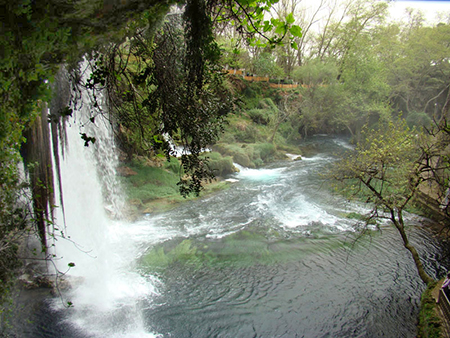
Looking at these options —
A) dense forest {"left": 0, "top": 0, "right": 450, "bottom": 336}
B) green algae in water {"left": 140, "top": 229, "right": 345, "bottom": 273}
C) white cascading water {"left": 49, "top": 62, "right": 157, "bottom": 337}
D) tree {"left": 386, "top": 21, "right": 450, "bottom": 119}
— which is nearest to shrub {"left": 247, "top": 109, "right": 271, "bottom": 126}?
dense forest {"left": 0, "top": 0, "right": 450, "bottom": 336}

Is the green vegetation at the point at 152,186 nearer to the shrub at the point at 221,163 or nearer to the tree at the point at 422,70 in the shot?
the shrub at the point at 221,163

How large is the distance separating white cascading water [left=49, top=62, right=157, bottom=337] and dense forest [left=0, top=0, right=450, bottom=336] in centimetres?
90

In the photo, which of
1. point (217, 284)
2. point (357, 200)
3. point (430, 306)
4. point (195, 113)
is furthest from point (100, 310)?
point (357, 200)

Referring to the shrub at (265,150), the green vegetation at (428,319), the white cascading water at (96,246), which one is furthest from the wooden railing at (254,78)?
the green vegetation at (428,319)

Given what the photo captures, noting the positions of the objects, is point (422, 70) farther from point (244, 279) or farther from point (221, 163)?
point (244, 279)

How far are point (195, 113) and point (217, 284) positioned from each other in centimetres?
481

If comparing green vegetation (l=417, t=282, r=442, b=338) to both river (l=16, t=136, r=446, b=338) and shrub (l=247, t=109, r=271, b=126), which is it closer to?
river (l=16, t=136, r=446, b=338)

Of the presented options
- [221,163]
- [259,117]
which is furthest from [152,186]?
[259,117]

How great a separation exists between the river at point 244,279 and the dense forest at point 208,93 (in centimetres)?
116

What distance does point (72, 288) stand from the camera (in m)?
Answer: 6.93

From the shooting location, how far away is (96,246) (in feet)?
28.0

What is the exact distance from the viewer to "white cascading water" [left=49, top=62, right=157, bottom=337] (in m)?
6.16

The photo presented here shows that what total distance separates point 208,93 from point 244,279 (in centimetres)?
508

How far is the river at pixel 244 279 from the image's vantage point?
6086mm
